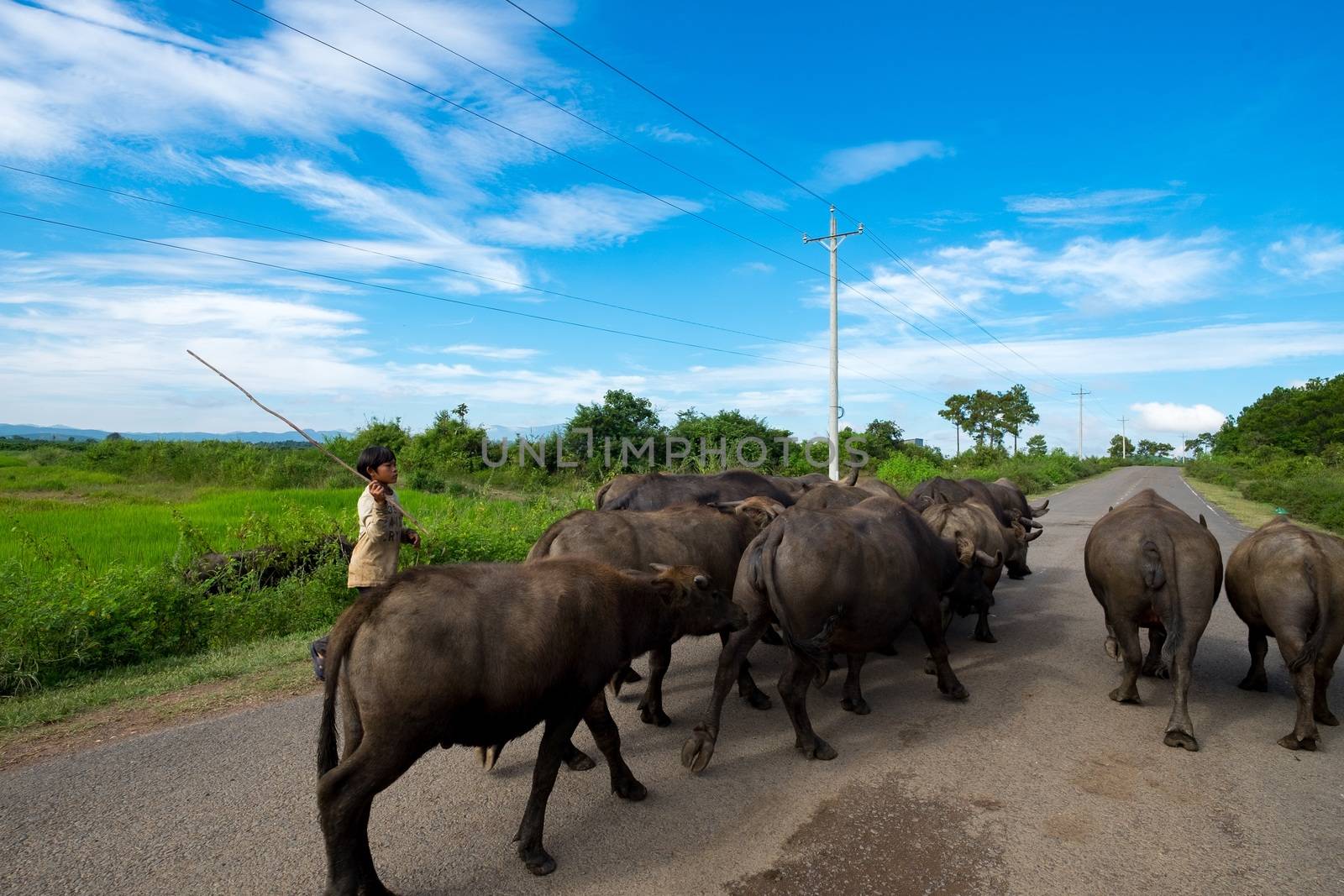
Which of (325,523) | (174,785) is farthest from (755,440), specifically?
(174,785)

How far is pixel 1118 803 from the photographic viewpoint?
415cm

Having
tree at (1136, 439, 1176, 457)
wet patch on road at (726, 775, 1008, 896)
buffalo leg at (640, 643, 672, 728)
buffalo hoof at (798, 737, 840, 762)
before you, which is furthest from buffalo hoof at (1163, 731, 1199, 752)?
tree at (1136, 439, 1176, 457)

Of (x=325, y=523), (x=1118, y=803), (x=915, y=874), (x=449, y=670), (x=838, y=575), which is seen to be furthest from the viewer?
(x=325, y=523)

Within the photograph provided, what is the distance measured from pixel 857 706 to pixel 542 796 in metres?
2.95

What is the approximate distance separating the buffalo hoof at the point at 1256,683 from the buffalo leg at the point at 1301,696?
0.77m

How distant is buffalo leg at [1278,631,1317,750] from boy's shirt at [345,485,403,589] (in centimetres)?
631

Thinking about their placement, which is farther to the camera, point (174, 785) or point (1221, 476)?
point (1221, 476)

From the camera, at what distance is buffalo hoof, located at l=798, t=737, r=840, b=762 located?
4789 mm

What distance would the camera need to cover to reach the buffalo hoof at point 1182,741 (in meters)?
4.81

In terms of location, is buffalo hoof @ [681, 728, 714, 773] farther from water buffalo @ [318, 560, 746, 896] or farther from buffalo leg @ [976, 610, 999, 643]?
buffalo leg @ [976, 610, 999, 643]

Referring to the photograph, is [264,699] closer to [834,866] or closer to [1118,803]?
[834,866]

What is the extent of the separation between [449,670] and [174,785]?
249 centimetres

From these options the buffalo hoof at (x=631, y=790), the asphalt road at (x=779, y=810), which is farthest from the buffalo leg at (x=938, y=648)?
the buffalo hoof at (x=631, y=790)

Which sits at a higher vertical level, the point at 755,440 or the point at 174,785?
the point at 755,440
